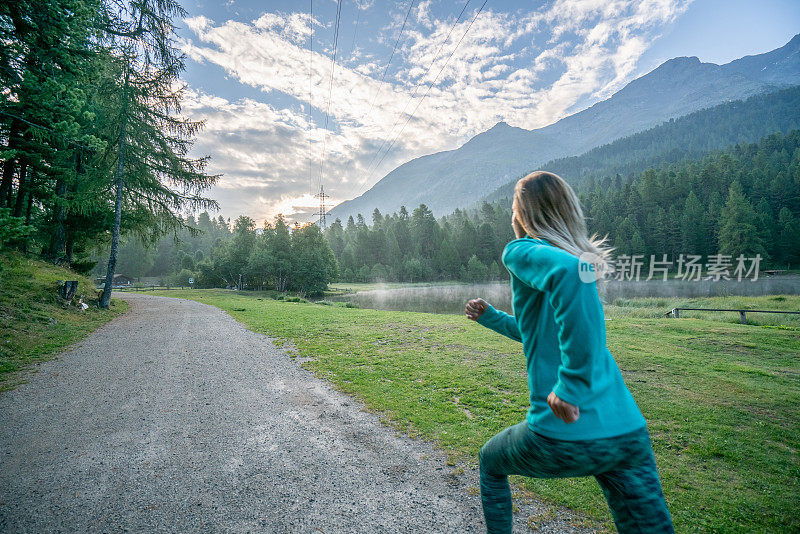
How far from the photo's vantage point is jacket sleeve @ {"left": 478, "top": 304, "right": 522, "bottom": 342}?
2.39 m

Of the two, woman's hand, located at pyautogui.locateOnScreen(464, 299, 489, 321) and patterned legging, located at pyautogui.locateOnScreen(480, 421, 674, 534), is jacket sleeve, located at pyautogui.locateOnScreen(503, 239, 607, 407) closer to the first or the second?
patterned legging, located at pyautogui.locateOnScreen(480, 421, 674, 534)

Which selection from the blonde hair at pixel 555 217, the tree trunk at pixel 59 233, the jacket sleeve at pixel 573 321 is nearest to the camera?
the jacket sleeve at pixel 573 321

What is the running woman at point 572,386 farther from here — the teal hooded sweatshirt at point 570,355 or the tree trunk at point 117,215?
the tree trunk at point 117,215

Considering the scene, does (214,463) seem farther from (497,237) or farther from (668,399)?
(497,237)

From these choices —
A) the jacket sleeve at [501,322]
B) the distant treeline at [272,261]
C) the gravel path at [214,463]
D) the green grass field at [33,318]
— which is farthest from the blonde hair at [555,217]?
the distant treeline at [272,261]

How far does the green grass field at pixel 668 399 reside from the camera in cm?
338

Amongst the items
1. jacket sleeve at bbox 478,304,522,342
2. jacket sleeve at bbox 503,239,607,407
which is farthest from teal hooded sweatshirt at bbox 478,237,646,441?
jacket sleeve at bbox 478,304,522,342

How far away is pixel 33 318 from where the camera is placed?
1161 centimetres

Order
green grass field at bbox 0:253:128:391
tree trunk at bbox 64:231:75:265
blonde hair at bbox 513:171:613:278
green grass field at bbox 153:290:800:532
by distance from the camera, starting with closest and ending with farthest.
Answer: blonde hair at bbox 513:171:613:278 < green grass field at bbox 153:290:800:532 < green grass field at bbox 0:253:128:391 < tree trunk at bbox 64:231:75:265

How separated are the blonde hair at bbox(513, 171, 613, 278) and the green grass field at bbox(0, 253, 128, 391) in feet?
30.3

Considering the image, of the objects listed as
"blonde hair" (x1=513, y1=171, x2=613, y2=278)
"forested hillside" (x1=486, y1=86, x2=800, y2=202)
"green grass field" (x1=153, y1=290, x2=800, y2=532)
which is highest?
"forested hillside" (x1=486, y1=86, x2=800, y2=202)

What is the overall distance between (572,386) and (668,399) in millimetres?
6482

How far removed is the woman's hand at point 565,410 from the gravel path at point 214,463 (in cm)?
229

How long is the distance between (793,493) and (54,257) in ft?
106
